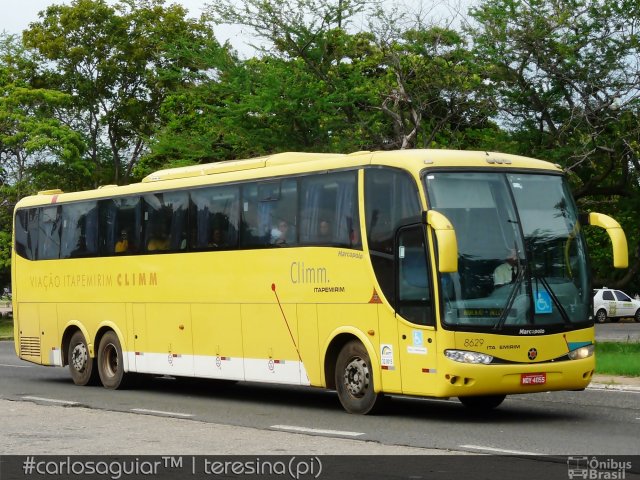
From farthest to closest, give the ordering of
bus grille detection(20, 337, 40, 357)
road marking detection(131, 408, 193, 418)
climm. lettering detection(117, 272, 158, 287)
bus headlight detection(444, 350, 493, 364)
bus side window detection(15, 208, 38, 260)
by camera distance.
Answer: bus side window detection(15, 208, 38, 260) < bus grille detection(20, 337, 40, 357) < climm. lettering detection(117, 272, 158, 287) < road marking detection(131, 408, 193, 418) < bus headlight detection(444, 350, 493, 364)

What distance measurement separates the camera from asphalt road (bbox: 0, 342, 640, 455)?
12758 mm

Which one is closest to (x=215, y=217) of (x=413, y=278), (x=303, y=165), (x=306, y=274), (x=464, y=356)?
(x=303, y=165)

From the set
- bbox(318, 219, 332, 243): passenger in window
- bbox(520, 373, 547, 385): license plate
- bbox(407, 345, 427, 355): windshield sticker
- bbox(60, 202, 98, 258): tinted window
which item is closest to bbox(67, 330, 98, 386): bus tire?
bbox(60, 202, 98, 258): tinted window

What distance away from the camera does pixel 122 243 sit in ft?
73.2

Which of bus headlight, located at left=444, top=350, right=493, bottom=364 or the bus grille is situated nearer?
bus headlight, located at left=444, top=350, right=493, bottom=364

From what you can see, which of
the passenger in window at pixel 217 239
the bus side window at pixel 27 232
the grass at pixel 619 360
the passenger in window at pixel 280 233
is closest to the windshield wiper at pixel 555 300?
the passenger in window at pixel 280 233

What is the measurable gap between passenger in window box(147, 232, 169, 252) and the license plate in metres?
7.59

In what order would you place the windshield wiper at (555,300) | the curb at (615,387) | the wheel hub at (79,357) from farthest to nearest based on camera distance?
the wheel hub at (79,357) → the curb at (615,387) → the windshield wiper at (555,300)

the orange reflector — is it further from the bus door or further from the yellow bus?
the bus door

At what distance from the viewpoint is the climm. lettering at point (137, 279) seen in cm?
2136

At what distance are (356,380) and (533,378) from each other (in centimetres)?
237

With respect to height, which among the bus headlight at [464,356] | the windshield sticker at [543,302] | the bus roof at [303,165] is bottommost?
the bus headlight at [464,356]

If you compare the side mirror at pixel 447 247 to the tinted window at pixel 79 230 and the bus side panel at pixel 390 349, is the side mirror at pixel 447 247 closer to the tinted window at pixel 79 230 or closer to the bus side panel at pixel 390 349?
the bus side panel at pixel 390 349

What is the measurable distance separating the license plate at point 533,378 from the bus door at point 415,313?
102 cm
